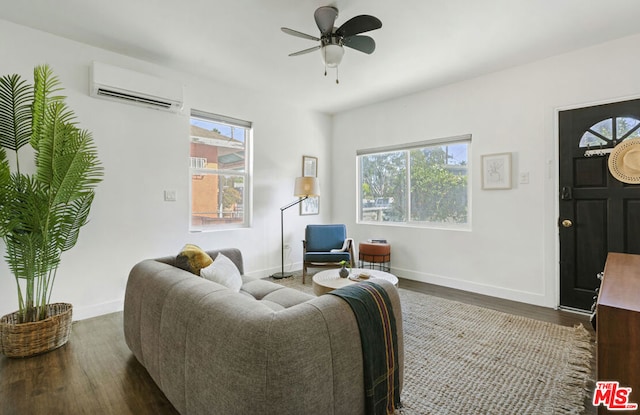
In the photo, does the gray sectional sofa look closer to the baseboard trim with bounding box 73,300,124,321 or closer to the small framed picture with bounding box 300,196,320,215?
the baseboard trim with bounding box 73,300,124,321

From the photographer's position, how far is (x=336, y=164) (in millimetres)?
5379

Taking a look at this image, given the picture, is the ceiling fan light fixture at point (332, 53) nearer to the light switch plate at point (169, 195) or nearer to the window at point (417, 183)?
the window at point (417, 183)

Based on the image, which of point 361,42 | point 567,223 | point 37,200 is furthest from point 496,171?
point 37,200

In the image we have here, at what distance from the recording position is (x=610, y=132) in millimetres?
2912

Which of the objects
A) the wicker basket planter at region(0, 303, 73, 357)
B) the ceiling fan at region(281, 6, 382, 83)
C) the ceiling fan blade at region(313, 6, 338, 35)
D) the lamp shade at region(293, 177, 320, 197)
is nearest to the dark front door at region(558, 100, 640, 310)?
the ceiling fan at region(281, 6, 382, 83)

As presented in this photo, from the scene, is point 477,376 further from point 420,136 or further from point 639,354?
point 420,136

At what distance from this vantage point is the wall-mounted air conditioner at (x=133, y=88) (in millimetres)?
2887

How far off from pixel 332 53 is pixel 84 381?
3007 mm

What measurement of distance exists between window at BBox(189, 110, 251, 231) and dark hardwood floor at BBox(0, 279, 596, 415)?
1.64m

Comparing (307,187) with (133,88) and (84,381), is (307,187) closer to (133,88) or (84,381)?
(133,88)

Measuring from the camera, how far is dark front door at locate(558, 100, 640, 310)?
2.83m

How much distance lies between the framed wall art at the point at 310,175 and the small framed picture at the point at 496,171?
2508mm

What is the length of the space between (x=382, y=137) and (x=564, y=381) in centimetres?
362

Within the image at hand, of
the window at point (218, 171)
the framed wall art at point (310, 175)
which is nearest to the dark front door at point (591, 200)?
the framed wall art at point (310, 175)
